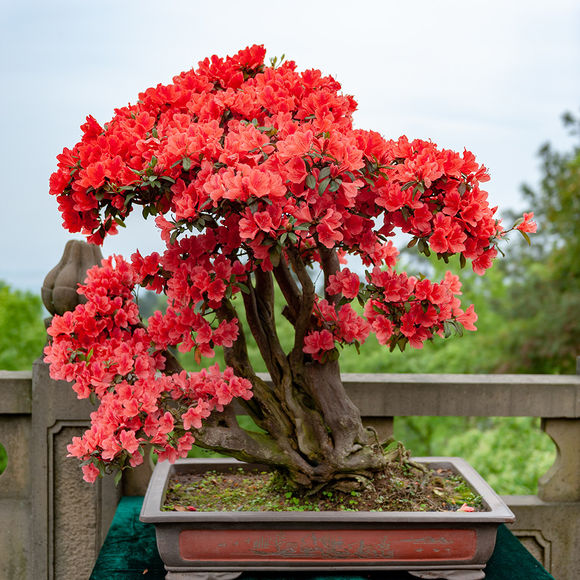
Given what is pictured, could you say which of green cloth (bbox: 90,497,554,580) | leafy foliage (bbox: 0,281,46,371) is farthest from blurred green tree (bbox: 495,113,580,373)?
green cloth (bbox: 90,497,554,580)

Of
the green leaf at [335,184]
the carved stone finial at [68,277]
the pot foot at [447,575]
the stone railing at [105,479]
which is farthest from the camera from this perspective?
the stone railing at [105,479]

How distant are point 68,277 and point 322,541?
1.32m

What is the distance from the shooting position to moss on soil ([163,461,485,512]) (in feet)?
6.79

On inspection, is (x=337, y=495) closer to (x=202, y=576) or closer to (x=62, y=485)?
(x=202, y=576)

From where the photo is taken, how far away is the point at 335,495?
2104mm

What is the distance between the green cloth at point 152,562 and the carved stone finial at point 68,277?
0.82 metres

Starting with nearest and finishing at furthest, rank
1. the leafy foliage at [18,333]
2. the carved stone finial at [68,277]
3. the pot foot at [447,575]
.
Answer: the pot foot at [447,575], the carved stone finial at [68,277], the leafy foliage at [18,333]

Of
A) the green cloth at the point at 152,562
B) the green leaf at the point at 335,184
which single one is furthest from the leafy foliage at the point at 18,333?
the green leaf at the point at 335,184

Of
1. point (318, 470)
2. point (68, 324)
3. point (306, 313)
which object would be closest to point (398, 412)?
point (318, 470)

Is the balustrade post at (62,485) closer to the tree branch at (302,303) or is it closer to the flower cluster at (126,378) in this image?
the flower cluster at (126,378)

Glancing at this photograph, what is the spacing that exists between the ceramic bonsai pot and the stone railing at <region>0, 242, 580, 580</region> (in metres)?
0.76

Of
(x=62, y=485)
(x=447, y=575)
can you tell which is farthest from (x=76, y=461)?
(x=447, y=575)

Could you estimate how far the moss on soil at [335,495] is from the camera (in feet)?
6.79

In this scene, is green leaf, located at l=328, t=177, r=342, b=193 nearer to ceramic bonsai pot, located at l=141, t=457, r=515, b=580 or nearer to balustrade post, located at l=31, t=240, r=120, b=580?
ceramic bonsai pot, located at l=141, t=457, r=515, b=580
